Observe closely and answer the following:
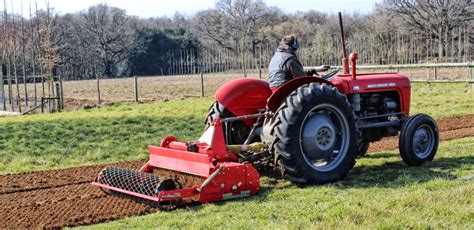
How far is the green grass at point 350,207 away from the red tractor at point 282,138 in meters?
0.24

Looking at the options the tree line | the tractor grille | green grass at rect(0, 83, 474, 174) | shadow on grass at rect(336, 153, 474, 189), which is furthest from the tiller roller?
the tree line

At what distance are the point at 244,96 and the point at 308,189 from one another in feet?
5.30

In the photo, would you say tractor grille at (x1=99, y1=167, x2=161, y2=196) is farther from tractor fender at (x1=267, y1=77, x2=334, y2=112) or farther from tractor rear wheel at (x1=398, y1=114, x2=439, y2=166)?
tractor rear wheel at (x1=398, y1=114, x2=439, y2=166)

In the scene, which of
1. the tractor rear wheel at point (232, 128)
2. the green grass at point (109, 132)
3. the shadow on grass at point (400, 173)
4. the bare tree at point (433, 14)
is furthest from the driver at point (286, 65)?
the bare tree at point (433, 14)

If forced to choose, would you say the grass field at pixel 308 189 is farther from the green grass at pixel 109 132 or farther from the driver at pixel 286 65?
the driver at pixel 286 65

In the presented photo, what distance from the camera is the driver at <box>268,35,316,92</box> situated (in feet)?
23.6

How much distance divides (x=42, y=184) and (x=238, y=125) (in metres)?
2.70

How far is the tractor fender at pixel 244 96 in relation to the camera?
7.56 metres

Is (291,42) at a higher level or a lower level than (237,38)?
lower

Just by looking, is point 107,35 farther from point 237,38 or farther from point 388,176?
point 388,176

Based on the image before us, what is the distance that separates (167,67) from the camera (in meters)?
70.5

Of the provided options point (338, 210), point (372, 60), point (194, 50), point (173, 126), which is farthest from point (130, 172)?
point (194, 50)

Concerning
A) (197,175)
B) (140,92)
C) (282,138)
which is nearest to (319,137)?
(282,138)

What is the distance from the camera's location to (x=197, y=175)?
21.7ft
